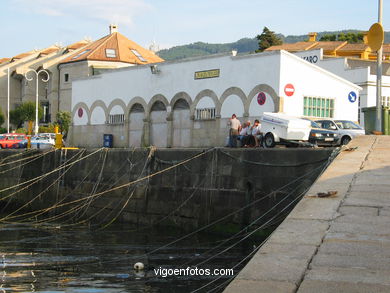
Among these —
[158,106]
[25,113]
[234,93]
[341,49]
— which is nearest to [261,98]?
[234,93]

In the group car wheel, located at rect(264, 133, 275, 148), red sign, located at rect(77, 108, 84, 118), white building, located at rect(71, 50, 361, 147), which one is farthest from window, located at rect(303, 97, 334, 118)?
red sign, located at rect(77, 108, 84, 118)

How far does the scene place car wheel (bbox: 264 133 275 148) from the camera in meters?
25.2

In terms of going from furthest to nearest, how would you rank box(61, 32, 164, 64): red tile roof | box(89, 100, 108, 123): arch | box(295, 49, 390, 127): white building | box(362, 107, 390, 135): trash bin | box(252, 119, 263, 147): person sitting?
box(61, 32, 164, 64): red tile roof, box(295, 49, 390, 127): white building, box(89, 100, 108, 123): arch, box(252, 119, 263, 147): person sitting, box(362, 107, 390, 135): trash bin

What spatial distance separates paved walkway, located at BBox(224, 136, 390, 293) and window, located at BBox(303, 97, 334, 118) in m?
21.7

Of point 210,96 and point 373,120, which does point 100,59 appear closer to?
point 210,96

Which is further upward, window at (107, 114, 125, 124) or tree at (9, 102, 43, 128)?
tree at (9, 102, 43, 128)

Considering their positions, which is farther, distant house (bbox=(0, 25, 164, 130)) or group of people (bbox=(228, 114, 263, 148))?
distant house (bbox=(0, 25, 164, 130))

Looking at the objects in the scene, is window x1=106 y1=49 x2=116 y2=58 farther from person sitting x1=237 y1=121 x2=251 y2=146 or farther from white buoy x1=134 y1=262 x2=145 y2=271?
white buoy x1=134 y1=262 x2=145 y2=271

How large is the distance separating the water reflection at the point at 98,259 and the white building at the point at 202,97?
41.4ft

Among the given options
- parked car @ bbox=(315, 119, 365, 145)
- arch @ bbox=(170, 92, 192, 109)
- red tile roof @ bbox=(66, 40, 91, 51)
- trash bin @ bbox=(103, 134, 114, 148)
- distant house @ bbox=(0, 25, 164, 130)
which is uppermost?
red tile roof @ bbox=(66, 40, 91, 51)

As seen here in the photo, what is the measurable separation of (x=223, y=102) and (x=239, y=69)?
1.99 metres

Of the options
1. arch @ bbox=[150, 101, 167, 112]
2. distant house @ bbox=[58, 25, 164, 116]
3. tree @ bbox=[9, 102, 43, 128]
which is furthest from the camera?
tree @ bbox=[9, 102, 43, 128]

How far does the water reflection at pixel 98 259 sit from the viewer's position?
1423 cm

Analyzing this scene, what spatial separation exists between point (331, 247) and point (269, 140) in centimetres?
1750
